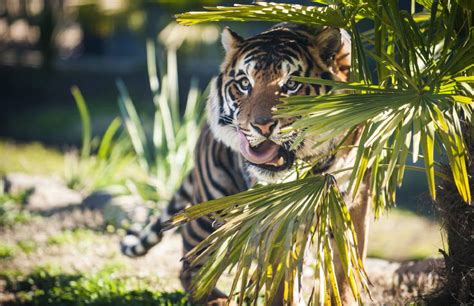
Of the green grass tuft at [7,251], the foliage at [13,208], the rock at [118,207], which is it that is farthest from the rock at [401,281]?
the foliage at [13,208]

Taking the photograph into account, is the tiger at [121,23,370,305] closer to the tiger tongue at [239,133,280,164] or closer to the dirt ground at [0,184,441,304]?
the tiger tongue at [239,133,280,164]

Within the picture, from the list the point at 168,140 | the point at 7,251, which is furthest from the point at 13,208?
the point at 168,140

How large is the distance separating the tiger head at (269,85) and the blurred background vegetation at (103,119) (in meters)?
0.72

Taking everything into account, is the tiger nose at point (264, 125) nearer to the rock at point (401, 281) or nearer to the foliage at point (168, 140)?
the rock at point (401, 281)

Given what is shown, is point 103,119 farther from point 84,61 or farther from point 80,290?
point 80,290

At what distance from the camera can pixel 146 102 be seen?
12.7 metres

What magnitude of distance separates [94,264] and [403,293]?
2359 mm

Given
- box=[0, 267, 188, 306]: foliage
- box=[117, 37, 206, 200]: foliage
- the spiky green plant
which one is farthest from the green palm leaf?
box=[117, 37, 206, 200]: foliage

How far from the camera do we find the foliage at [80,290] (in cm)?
467

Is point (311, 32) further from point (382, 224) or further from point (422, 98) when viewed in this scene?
point (382, 224)

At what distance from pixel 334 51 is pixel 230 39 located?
1.89 feet

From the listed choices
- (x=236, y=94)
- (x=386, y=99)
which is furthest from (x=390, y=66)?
(x=236, y=94)

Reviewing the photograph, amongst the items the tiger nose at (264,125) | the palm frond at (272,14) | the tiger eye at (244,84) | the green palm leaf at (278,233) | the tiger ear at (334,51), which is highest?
the palm frond at (272,14)

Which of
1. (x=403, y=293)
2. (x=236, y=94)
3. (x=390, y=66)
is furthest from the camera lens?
(x=403, y=293)
